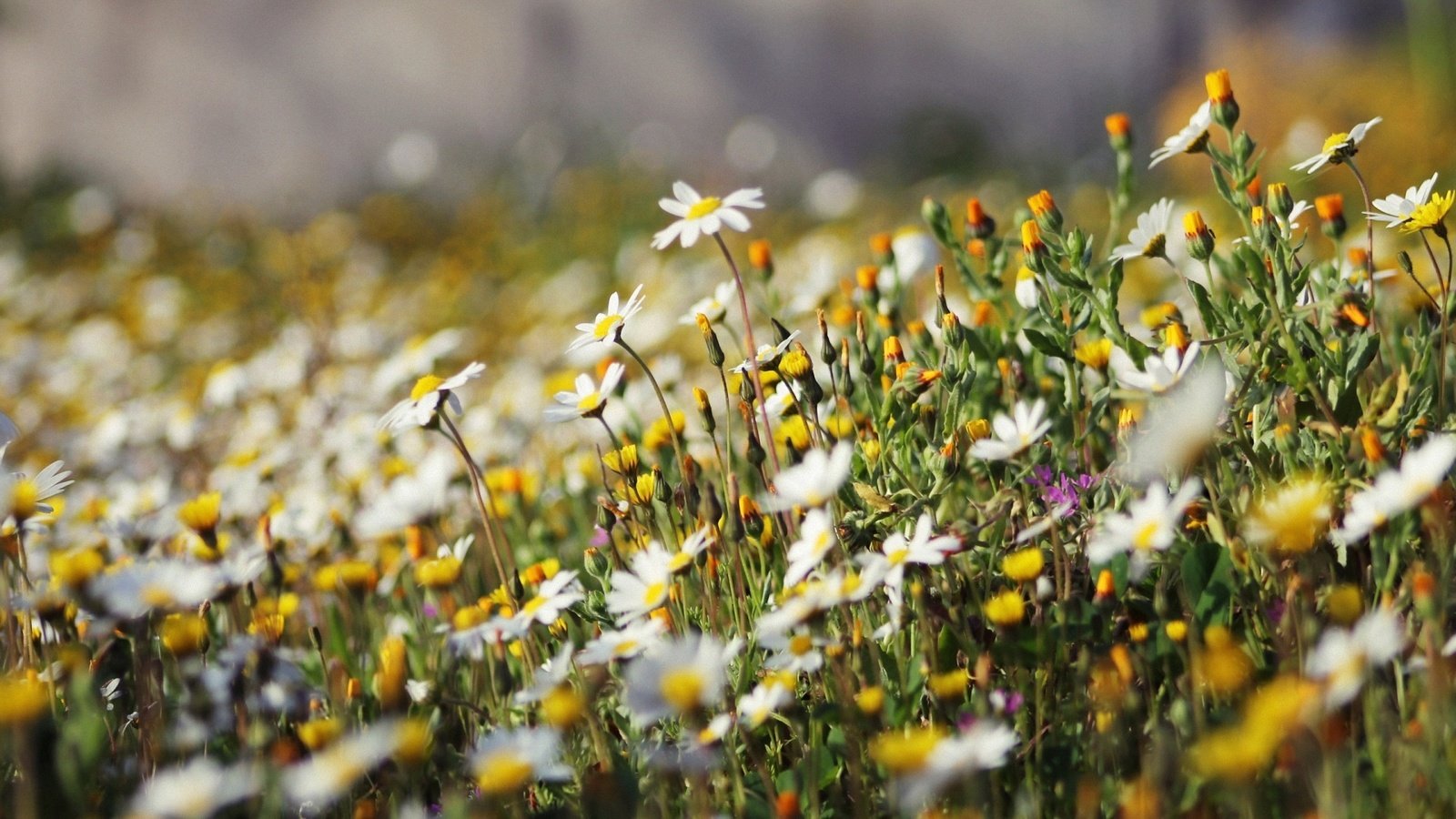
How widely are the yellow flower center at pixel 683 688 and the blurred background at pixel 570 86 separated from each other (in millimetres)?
7298

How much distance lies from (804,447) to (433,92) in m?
9.04

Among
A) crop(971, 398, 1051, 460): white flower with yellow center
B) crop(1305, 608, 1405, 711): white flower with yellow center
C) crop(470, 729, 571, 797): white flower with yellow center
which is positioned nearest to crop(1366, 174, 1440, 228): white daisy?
crop(971, 398, 1051, 460): white flower with yellow center

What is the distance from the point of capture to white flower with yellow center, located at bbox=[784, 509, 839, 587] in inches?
49.8

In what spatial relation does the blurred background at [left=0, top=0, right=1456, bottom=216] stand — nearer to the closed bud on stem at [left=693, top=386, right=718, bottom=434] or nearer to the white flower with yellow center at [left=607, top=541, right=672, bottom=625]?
the closed bud on stem at [left=693, top=386, right=718, bottom=434]

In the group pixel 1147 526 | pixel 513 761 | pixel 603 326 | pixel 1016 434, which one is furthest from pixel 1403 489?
pixel 603 326

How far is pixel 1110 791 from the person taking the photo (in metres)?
1.16

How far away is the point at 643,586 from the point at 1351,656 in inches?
29.5

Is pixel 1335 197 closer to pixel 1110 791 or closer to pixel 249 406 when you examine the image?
pixel 1110 791

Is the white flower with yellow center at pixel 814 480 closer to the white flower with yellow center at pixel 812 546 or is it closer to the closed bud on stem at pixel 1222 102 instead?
the white flower with yellow center at pixel 812 546

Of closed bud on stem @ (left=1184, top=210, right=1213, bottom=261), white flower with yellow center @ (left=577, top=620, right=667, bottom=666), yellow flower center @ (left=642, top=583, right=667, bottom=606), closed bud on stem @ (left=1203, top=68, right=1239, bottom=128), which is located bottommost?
white flower with yellow center @ (left=577, top=620, right=667, bottom=666)

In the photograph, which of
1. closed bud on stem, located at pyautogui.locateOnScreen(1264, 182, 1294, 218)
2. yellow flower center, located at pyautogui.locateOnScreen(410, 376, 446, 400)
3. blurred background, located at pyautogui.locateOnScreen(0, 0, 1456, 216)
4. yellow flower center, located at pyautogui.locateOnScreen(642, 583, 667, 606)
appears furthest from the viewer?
blurred background, located at pyautogui.locateOnScreen(0, 0, 1456, 216)

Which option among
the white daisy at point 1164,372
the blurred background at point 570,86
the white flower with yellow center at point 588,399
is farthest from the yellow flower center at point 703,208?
the blurred background at point 570,86

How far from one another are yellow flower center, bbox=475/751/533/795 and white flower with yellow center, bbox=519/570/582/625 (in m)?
0.31

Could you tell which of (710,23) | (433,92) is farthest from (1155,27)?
(433,92)
